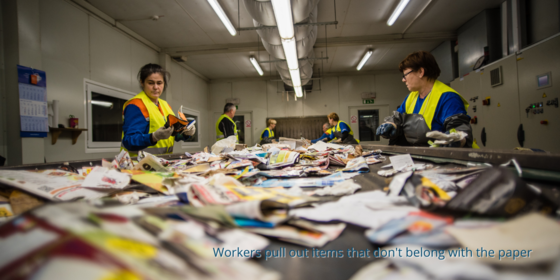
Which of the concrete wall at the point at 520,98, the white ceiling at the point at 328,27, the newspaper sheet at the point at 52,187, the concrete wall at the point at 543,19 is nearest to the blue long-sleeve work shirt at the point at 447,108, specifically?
the newspaper sheet at the point at 52,187

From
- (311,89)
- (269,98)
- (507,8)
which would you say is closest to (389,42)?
(507,8)

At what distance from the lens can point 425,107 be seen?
6.63 ft

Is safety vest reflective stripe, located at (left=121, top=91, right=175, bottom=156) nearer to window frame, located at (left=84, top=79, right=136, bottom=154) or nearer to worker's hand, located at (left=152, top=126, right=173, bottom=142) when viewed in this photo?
worker's hand, located at (left=152, top=126, right=173, bottom=142)

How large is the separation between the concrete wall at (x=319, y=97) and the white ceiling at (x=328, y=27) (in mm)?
1125

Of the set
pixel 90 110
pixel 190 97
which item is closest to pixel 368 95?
pixel 190 97

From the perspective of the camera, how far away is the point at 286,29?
3092mm

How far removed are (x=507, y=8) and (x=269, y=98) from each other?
21.8ft

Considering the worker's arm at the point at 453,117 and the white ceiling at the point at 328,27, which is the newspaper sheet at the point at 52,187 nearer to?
the worker's arm at the point at 453,117

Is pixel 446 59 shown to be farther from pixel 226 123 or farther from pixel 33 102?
pixel 33 102

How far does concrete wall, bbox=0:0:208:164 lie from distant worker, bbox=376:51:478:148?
470cm

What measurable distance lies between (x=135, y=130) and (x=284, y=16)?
7.14ft

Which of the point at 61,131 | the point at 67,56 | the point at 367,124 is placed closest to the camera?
the point at 61,131

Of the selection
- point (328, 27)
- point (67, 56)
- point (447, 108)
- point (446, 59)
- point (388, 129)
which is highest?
point (328, 27)

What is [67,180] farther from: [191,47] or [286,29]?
[191,47]
